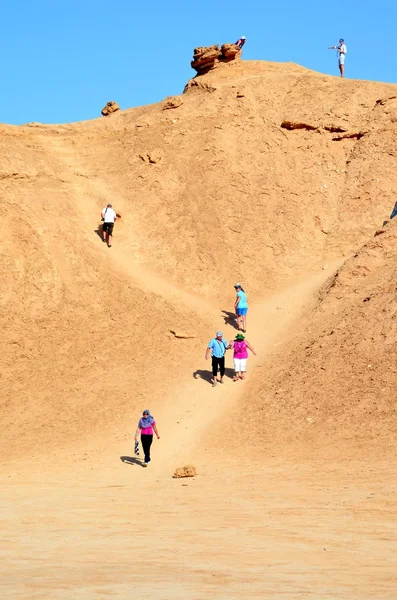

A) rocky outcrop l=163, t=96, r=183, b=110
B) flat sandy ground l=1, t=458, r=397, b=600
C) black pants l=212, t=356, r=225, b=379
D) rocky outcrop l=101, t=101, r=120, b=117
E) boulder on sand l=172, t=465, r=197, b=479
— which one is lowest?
flat sandy ground l=1, t=458, r=397, b=600

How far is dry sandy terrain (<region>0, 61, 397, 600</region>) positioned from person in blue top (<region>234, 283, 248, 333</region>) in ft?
1.48

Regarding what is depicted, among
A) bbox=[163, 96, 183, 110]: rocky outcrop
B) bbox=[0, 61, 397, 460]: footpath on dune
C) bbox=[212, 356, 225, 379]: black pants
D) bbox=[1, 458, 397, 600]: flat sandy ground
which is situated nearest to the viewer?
bbox=[1, 458, 397, 600]: flat sandy ground

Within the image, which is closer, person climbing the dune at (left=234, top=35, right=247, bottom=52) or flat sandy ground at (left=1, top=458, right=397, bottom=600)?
flat sandy ground at (left=1, top=458, right=397, bottom=600)

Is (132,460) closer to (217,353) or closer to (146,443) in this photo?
(146,443)

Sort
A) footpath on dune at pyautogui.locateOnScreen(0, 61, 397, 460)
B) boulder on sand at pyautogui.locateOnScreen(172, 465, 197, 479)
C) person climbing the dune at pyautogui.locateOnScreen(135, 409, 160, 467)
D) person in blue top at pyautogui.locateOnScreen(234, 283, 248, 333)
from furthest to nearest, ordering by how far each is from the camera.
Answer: person in blue top at pyautogui.locateOnScreen(234, 283, 248, 333), footpath on dune at pyautogui.locateOnScreen(0, 61, 397, 460), person climbing the dune at pyautogui.locateOnScreen(135, 409, 160, 467), boulder on sand at pyautogui.locateOnScreen(172, 465, 197, 479)

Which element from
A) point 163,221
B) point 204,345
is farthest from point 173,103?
point 204,345

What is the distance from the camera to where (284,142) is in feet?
92.4

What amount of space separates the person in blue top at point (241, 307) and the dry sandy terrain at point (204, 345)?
452 mm

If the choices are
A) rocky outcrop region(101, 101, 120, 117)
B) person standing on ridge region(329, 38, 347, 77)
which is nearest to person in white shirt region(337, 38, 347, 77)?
person standing on ridge region(329, 38, 347, 77)

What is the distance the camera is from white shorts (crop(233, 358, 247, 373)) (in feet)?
63.8

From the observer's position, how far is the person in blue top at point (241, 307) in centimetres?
2175

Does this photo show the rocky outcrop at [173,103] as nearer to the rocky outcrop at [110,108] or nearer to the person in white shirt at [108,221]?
the rocky outcrop at [110,108]

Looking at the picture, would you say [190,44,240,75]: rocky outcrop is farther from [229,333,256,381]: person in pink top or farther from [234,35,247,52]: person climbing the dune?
[229,333,256,381]: person in pink top

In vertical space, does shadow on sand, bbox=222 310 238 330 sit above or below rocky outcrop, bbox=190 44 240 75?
below
